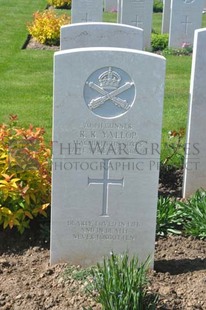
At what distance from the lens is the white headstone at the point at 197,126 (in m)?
5.49

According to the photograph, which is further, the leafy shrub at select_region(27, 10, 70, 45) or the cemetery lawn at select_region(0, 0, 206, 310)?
the leafy shrub at select_region(27, 10, 70, 45)

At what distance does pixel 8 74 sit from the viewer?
1056cm

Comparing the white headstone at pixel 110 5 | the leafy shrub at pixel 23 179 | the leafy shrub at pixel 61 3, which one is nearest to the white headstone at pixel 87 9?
the white headstone at pixel 110 5

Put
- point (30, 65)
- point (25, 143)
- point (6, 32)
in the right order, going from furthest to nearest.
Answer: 1. point (6, 32)
2. point (30, 65)
3. point (25, 143)

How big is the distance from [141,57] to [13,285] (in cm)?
182

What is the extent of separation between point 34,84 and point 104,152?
5959mm

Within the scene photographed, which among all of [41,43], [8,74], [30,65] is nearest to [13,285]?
[8,74]

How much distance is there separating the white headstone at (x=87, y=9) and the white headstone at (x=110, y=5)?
709 centimetres

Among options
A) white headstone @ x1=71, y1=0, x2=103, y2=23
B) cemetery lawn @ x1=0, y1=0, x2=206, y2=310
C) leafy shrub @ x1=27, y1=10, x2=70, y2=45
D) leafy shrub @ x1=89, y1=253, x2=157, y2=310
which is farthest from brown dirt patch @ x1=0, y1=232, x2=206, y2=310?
leafy shrub @ x1=27, y1=10, x2=70, y2=45

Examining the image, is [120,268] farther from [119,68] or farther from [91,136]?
[119,68]

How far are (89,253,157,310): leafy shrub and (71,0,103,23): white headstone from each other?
9.35m

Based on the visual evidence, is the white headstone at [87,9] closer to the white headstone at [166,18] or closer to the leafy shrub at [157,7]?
the white headstone at [166,18]

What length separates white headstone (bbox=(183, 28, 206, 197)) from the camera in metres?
5.49

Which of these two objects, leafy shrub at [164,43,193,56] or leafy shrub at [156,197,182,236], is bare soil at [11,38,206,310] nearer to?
leafy shrub at [156,197,182,236]
